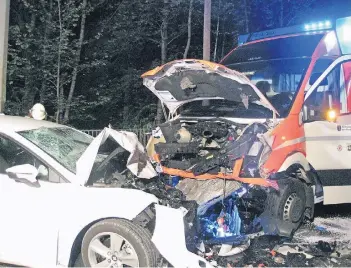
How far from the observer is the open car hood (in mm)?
5230

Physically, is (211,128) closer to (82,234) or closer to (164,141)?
(164,141)

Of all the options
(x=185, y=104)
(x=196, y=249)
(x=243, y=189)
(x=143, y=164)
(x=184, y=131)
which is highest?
(x=185, y=104)

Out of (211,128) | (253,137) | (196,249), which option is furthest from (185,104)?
(196,249)

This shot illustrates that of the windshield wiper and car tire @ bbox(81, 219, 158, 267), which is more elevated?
the windshield wiper

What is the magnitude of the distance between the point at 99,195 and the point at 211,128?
1950mm

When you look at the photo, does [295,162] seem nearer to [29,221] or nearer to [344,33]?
[344,33]

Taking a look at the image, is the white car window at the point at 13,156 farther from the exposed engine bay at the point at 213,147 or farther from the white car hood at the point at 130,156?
the exposed engine bay at the point at 213,147

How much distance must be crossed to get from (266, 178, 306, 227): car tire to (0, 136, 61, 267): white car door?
8.43 feet

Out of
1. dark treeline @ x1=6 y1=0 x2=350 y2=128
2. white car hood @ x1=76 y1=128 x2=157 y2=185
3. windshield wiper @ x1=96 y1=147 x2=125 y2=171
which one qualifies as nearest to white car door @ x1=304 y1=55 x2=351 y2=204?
white car hood @ x1=76 y1=128 x2=157 y2=185

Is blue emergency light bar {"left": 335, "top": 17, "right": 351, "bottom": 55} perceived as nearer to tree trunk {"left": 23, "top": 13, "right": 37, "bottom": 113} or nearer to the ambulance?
the ambulance

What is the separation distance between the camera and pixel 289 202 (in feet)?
17.4


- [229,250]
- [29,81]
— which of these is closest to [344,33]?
[229,250]

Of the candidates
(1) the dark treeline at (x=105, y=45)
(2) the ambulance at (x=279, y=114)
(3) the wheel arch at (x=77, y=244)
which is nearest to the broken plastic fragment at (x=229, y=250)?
(2) the ambulance at (x=279, y=114)

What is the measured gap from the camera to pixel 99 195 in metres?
3.90
